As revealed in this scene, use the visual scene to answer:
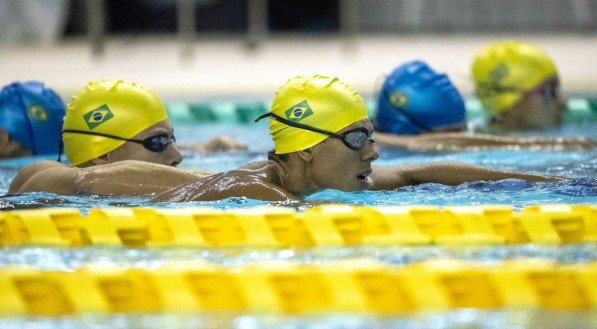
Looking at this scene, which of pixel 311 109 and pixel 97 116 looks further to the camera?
pixel 97 116

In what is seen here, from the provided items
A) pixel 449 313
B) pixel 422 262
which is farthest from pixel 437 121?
pixel 449 313

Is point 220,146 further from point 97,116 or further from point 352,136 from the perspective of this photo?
point 352,136

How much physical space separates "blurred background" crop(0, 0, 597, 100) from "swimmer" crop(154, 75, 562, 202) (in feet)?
22.2

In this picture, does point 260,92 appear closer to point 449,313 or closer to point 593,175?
point 593,175

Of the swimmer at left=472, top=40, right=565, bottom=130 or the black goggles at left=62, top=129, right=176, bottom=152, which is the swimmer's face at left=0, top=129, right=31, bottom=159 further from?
the swimmer at left=472, top=40, right=565, bottom=130

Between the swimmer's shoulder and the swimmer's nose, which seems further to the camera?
the swimmer's nose

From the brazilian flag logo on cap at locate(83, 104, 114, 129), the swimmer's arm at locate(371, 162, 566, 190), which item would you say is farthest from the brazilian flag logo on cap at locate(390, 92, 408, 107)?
the brazilian flag logo on cap at locate(83, 104, 114, 129)

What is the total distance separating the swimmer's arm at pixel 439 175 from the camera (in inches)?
195

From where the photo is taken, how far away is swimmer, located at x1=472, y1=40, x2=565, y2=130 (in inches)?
290

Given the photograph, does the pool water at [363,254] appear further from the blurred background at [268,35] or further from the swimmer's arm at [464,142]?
the blurred background at [268,35]

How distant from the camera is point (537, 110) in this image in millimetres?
7418

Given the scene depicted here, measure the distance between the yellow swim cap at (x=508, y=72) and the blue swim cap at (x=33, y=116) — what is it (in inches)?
115

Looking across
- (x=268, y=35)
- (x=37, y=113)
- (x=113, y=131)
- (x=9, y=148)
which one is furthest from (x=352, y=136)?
(x=268, y=35)

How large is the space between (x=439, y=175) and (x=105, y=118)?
1585 mm
